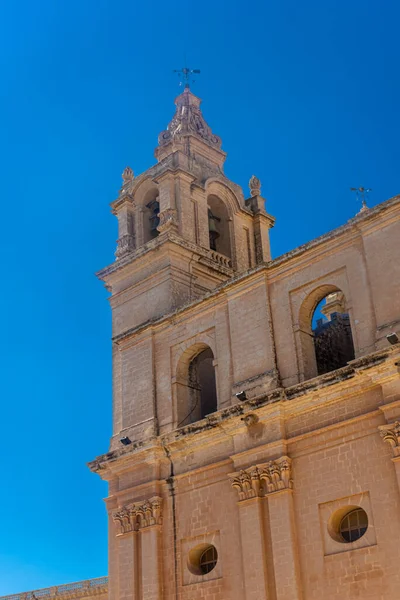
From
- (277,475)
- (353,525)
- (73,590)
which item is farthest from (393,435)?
(73,590)

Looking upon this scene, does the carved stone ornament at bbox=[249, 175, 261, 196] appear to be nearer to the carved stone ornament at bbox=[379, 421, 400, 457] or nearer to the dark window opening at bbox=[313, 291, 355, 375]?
the dark window opening at bbox=[313, 291, 355, 375]

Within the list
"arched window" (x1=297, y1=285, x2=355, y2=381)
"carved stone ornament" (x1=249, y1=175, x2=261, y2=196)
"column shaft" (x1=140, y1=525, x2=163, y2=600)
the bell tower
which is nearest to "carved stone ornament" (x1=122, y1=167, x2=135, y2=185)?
the bell tower

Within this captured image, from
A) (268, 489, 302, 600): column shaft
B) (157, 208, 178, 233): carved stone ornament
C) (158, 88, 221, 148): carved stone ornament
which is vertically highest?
(158, 88, 221, 148): carved stone ornament

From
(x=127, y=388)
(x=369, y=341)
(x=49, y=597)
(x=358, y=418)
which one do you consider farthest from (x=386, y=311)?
(x=49, y=597)

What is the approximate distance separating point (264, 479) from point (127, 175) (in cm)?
1428

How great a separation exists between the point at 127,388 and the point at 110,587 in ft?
19.4

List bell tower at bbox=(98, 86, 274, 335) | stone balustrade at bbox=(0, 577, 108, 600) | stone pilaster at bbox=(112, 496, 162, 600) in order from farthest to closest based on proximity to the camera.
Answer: stone balustrade at bbox=(0, 577, 108, 600) < bell tower at bbox=(98, 86, 274, 335) < stone pilaster at bbox=(112, 496, 162, 600)

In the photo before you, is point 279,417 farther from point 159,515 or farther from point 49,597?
point 49,597

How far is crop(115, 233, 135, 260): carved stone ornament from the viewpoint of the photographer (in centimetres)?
2998

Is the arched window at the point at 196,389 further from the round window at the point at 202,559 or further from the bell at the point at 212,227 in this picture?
the bell at the point at 212,227

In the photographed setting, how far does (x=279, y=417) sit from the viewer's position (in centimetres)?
2195

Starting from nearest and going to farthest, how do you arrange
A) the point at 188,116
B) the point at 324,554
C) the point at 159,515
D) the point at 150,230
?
the point at 324,554, the point at 159,515, the point at 150,230, the point at 188,116

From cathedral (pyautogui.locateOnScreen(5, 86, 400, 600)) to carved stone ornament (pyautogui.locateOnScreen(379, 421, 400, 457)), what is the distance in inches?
1.4

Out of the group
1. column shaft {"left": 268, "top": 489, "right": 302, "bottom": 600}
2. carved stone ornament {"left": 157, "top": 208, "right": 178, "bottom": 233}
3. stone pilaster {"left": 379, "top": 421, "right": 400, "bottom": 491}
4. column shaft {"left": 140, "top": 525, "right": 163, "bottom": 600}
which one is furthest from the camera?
carved stone ornament {"left": 157, "top": 208, "right": 178, "bottom": 233}
